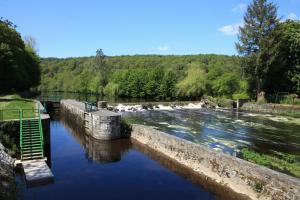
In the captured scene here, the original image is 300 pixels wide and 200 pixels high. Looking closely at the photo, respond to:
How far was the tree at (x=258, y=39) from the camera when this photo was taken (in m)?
44.1

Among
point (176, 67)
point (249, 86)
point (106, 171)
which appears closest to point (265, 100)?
point (249, 86)

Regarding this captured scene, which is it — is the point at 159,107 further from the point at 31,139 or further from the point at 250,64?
the point at 31,139

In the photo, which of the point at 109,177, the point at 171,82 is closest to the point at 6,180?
the point at 109,177

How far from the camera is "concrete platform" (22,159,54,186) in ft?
44.2

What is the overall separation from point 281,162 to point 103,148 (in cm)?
1127

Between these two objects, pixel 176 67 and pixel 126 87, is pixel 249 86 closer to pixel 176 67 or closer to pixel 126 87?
pixel 126 87

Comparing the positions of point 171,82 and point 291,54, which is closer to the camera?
point 291,54

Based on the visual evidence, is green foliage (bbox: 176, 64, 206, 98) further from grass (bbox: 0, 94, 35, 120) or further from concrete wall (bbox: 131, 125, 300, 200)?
concrete wall (bbox: 131, 125, 300, 200)

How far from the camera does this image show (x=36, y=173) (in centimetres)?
1412

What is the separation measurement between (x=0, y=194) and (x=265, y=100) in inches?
1670

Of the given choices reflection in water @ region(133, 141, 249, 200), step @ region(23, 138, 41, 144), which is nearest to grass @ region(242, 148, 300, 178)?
reflection in water @ region(133, 141, 249, 200)

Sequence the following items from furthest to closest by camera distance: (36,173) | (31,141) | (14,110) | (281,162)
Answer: (14,110), (31,141), (281,162), (36,173)

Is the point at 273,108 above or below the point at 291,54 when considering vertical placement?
below

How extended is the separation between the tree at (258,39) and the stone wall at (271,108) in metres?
4.76
